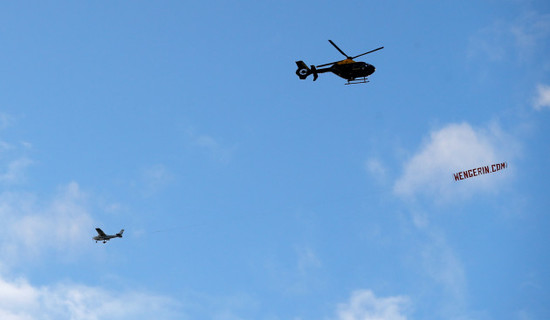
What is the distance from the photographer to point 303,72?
359 ft

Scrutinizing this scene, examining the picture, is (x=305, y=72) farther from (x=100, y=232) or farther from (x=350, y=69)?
(x=100, y=232)

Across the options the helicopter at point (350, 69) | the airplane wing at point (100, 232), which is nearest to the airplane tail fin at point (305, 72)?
the helicopter at point (350, 69)

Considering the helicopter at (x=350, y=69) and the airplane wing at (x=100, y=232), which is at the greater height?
the helicopter at (x=350, y=69)

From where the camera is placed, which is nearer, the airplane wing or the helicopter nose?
the helicopter nose

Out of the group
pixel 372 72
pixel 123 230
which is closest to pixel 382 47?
pixel 372 72

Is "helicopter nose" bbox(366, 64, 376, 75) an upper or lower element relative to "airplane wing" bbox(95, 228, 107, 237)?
upper

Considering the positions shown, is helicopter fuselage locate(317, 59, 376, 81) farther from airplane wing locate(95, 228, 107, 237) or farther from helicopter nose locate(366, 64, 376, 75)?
airplane wing locate(95, 228, 107, 237)

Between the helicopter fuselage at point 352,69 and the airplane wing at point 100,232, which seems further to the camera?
the airplane wing at point 100,232

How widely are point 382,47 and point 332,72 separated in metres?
11.1

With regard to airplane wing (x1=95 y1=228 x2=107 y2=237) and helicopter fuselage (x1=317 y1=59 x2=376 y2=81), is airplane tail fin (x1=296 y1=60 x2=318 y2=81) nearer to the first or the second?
helicopter fuselage (x1=317 y1=59 x2=376 y2=81)

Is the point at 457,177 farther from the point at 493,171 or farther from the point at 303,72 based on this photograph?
the point at 303,72

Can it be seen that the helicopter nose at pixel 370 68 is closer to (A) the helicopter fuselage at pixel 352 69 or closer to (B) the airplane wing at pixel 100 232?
(A) the helicopter fuselage at pixel 352 69

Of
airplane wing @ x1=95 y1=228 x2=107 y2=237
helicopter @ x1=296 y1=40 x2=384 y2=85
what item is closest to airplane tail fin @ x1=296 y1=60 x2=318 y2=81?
helicopter @ x1=296 y1=40 x2=384 y2=85

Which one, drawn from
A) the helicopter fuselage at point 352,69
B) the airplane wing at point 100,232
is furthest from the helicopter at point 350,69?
the airplane wing at point 100,232
